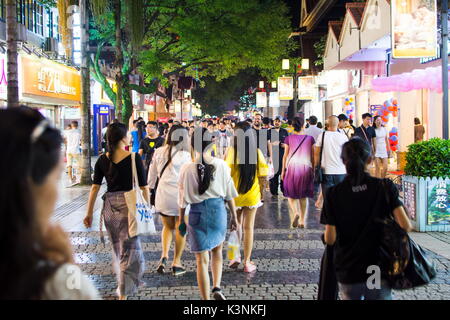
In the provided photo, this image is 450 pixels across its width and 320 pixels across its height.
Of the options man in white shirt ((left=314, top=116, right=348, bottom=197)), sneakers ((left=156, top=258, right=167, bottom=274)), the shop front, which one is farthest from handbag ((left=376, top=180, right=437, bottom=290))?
the shop front

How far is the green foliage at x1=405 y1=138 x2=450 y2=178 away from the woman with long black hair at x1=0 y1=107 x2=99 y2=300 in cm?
876

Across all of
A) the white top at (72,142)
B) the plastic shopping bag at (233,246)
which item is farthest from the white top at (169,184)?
the white top at (72,142)

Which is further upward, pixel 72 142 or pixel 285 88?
pixel 285 88

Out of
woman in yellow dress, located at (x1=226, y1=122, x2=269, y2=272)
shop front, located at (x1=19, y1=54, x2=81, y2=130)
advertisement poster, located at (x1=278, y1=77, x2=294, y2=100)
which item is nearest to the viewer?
woman in yellow dress, located at (x1=226, y1=122, x2=269, y2=272)

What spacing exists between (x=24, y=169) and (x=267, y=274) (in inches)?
221

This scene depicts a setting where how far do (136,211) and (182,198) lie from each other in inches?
20.3

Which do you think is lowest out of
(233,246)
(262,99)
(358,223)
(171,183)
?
(233,246)

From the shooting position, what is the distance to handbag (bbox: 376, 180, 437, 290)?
12.2 feet

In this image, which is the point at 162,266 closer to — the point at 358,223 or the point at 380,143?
the point at 358,223

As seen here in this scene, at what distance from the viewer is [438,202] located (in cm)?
937

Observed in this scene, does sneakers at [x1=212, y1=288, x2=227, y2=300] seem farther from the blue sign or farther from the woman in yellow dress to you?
the blue sign

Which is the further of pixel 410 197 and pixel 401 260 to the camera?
pixel 410 197

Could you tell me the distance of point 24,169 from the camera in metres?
1.55

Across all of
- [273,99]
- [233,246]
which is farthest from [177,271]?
[273,99]
